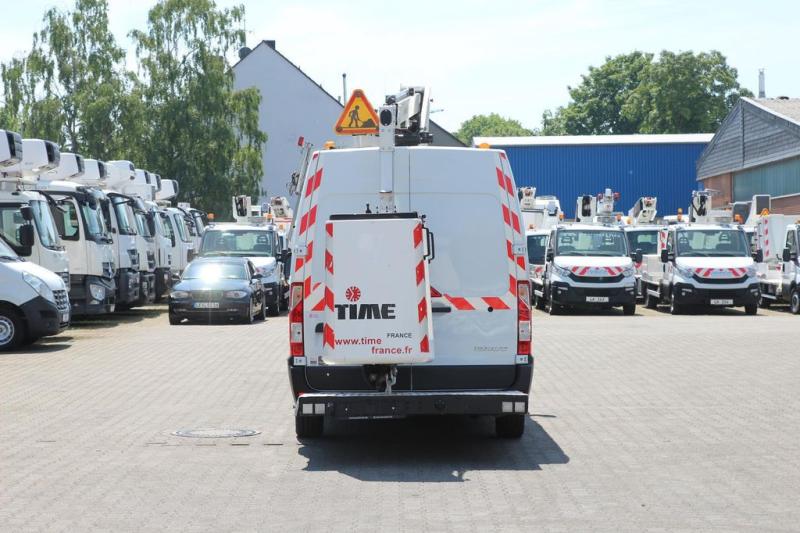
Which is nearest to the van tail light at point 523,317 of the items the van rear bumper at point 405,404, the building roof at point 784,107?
the van rear bumper at point 405,404

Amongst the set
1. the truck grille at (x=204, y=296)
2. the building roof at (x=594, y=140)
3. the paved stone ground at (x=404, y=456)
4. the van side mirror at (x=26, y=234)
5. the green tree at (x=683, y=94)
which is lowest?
the paved stone ground at (x=404, y=456)

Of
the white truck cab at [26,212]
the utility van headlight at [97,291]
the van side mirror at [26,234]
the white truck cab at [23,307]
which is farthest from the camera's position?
the utility van headlight at [97,291]

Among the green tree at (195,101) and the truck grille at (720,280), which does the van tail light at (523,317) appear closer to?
the truck grille at (720,280)

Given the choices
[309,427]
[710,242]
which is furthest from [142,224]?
[309,427]

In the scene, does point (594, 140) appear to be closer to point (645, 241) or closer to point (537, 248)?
point (645, 241)

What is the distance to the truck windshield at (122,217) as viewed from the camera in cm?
3055

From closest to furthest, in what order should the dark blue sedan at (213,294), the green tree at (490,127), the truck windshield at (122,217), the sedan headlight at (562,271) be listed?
the dark blue sedan at (213,294) < the truck windshield at (122,217) < the sedan headlight at (562,271) < the green tree at (490,127)

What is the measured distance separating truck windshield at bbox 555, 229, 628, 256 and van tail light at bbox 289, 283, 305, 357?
2182 cm

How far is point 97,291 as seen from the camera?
2642 cm

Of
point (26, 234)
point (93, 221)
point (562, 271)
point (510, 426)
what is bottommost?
point (510, 426)

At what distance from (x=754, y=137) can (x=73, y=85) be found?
101ft

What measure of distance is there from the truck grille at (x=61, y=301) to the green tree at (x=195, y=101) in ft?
132

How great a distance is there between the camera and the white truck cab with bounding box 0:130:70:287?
22.6m

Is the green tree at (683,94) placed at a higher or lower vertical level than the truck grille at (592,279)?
higher
